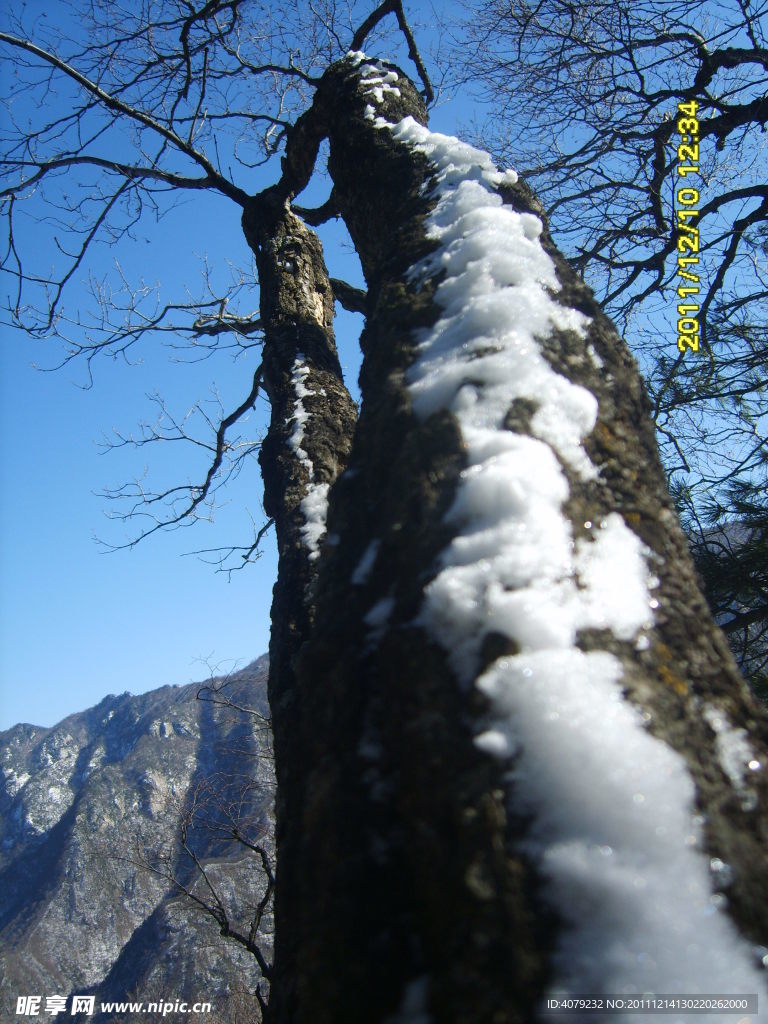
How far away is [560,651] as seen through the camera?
70cm

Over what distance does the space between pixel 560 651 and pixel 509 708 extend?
3.7 inches

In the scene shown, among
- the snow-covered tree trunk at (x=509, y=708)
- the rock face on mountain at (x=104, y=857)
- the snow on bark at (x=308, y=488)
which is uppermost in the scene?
the snow on bark at (x=308, y=488)

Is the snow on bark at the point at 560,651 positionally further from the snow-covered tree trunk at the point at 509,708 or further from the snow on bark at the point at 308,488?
the snow on bark at the point at 308,488

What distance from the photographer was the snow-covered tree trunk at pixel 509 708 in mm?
541

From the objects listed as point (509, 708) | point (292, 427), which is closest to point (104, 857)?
point (292, 427)

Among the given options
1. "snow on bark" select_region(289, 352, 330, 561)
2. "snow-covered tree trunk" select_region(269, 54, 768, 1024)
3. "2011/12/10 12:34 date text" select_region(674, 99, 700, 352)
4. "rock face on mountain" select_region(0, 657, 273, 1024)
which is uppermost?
"2011/12/10 12:34 date text" select_region(674, 99, 700, 352)

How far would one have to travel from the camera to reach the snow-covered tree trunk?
21.3 inches

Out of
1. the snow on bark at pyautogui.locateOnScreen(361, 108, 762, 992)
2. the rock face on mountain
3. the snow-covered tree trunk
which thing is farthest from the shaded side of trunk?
the rock face on mountain

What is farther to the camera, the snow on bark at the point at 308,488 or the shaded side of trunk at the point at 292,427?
the snow on bark at the point at 308,488

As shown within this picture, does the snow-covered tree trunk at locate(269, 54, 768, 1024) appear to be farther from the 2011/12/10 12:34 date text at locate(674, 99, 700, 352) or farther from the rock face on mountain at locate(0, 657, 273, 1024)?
the rock face on mountain at locate(0, 657, 273, 1024)

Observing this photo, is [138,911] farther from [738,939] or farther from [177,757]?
[738,939]

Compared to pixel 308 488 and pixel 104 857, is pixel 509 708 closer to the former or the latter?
pixel 308 488

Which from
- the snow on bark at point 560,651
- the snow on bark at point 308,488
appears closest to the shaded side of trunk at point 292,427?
the snow on bark at point 308,488

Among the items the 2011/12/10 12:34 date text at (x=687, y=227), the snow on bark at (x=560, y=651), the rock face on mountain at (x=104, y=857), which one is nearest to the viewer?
the snow on bark at (x=560, y=651)
